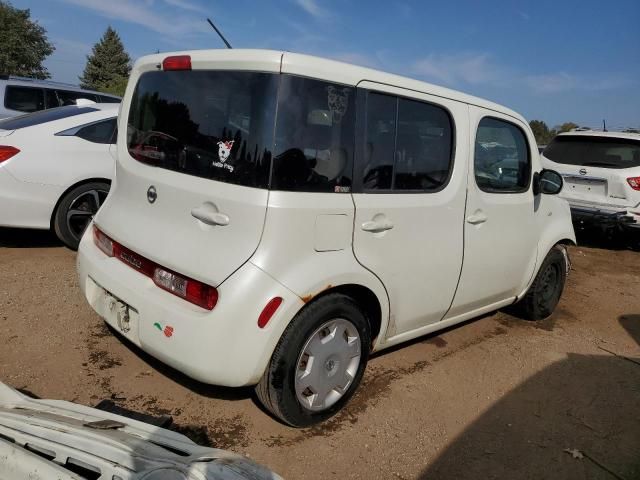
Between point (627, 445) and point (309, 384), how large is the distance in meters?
1.91

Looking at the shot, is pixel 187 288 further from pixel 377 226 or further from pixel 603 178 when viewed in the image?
pixel 603 178

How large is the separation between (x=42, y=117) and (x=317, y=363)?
425 cm

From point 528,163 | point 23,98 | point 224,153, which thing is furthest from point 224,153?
point 23,98

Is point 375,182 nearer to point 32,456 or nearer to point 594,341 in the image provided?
point 32,456

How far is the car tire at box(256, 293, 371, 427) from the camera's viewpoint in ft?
8.46

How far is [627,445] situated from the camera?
3039 mm

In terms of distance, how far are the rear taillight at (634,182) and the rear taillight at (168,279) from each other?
23.0ft

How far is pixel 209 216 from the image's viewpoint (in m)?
2.49

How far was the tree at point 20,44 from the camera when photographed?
45156 mm

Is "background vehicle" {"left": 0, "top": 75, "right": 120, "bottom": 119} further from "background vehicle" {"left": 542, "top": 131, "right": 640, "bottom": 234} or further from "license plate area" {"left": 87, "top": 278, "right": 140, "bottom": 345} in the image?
"background vehicle" {"left": 542, "top": 131, "right": 640, "bottom": 234}

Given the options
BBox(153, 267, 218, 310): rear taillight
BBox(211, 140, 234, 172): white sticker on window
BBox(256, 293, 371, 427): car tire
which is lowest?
BBox(256, 293, 371, 427): car tire

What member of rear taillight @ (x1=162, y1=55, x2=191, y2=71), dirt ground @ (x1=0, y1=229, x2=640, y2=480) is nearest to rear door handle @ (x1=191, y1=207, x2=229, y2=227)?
rear taillight @ (x1=162, y1=55, x2=191, y2=71)

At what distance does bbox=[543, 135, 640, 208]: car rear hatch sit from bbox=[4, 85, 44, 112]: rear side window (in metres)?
8.37

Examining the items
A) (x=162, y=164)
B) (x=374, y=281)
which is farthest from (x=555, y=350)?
(x=162, y=164)
